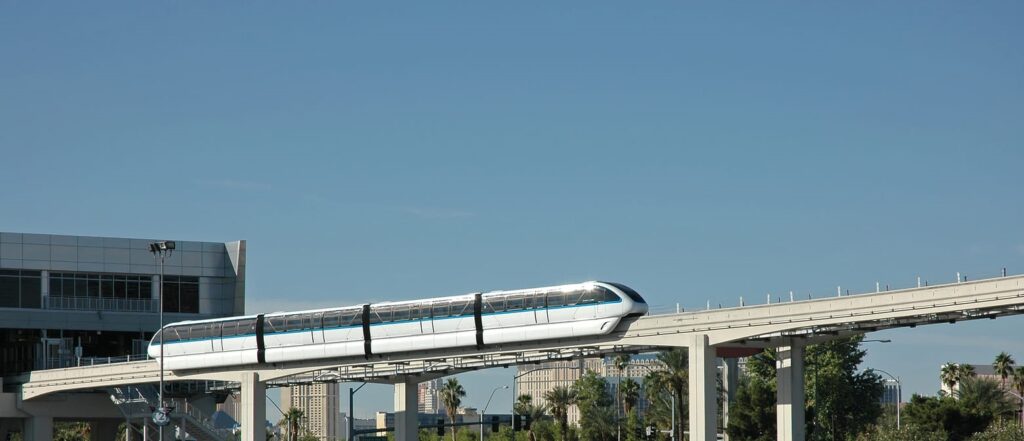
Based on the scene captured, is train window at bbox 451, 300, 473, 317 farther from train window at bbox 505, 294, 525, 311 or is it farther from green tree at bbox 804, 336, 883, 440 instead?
green tree at bbox 804, 336, 883, 440

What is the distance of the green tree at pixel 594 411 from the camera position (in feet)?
482

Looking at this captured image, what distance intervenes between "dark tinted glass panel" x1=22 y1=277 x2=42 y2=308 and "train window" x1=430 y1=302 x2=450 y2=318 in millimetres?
40591

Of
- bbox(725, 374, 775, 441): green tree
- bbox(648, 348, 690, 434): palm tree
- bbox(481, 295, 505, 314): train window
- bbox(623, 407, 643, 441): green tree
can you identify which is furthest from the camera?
bbox(623, 407, 643, 441): green tree

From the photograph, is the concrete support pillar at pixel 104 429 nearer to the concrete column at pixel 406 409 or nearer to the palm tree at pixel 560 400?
the concrete column at pixel 406 409

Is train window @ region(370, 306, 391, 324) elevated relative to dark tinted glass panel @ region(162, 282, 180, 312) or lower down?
lower down

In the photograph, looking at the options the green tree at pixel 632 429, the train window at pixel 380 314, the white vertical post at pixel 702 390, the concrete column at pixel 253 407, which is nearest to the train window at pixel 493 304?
the train window at pixel 380 314

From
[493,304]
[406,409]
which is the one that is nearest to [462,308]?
[493,304]

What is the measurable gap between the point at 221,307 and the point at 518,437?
57.9 m

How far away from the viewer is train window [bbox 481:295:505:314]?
220ft

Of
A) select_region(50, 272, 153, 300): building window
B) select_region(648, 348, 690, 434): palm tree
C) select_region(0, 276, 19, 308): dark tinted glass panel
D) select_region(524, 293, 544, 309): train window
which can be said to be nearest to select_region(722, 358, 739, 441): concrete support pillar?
select_region(648, 348, 690, 434): palm tree

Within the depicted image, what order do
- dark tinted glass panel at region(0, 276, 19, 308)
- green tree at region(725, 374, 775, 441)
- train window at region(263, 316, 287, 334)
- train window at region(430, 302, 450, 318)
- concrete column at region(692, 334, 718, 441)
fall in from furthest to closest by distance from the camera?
green tree at region(725, 374, 775, 441), dark tinted glass panel at region(0, 276, 19, 308), train window at region(263, 316, 287, 334), train window at region(430, 302, 450, 318), concrete column at region(692, 334, 718, 441)

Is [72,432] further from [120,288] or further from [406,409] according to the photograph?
[406,409]

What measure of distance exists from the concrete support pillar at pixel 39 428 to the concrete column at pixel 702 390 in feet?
158

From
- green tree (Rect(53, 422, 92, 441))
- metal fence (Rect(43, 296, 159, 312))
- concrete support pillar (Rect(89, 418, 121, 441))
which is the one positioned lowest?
green tree (Rect(53, 422, 92, 441))
